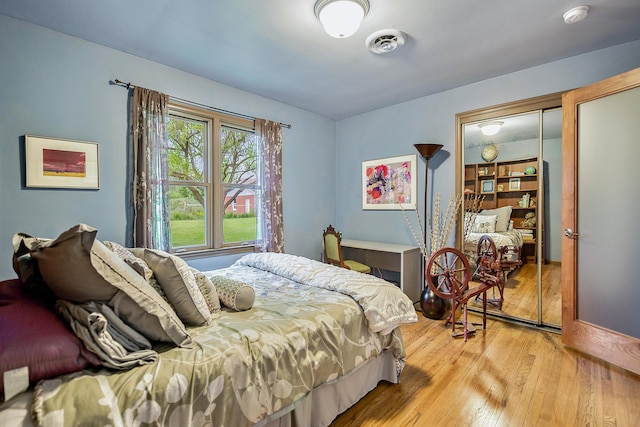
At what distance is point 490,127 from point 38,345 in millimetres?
3808

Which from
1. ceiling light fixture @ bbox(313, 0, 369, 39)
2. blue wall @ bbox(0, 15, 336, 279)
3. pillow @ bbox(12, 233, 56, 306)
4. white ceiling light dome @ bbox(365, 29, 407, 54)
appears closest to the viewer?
pillow @ bbox(12, 233, 56, 306)

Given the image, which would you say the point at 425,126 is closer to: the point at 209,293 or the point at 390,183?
the point at 390,183

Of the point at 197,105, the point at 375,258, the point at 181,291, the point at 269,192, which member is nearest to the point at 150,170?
the point at 197,105

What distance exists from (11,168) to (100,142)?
23.1 inches

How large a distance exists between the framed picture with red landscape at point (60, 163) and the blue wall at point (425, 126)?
10.1ft

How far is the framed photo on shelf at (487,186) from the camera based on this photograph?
3.21 meters

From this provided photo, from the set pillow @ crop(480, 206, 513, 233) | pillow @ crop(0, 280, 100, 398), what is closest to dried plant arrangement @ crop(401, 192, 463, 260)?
pillow @ crop(480, 206, 513, 233)

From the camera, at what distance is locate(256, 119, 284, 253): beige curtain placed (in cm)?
356

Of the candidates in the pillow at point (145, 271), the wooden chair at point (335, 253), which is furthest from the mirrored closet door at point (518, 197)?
the pillow at point (145, 271)

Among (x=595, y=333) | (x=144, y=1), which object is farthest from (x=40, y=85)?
(x=595, y=333)

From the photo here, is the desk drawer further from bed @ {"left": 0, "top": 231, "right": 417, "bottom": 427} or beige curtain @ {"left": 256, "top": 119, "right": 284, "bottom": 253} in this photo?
bed @ {"left": 0, "top": 231, "right": 417, "bottom": 427}

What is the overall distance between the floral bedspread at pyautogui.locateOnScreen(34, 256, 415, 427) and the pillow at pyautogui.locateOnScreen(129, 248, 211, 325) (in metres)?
0.07

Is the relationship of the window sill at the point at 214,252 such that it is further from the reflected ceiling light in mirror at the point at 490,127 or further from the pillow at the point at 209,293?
the reflected ceiling light in mirror at the point at 490,127

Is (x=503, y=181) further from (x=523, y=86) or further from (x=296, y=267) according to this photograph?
(x=296, y=267)
